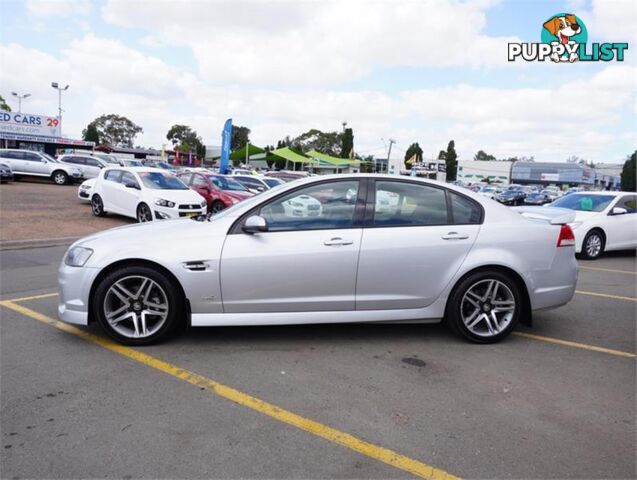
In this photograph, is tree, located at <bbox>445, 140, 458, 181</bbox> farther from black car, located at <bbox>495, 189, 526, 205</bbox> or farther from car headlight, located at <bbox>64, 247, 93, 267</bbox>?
car headlight, located at <bbox>64, 247, 93, 267</bbox>

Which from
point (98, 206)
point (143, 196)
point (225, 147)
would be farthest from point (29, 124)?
point (143, 196)

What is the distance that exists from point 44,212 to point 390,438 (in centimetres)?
1389

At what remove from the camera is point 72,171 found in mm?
24812

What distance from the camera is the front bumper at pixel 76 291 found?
13.9ft

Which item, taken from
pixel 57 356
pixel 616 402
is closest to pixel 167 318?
pixel 57 356

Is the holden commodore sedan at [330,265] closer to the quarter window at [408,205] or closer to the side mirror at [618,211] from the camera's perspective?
the quarter window at [408,205]

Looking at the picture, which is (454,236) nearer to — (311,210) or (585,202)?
(311,210)

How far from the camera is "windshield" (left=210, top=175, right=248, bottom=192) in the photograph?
624 inches

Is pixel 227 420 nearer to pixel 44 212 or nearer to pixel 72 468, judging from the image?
pixel 72 468

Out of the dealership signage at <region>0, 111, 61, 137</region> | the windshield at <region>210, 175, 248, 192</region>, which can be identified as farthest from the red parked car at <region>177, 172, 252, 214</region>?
the dealership signage at <region>0, 111, 61, 137</region>

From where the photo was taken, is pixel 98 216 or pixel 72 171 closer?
pixel 98 216

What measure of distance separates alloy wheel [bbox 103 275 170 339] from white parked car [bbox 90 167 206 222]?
27.5 feet

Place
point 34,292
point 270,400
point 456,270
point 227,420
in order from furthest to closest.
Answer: point 34,292
point 456,270
point 270,400
point 227,420

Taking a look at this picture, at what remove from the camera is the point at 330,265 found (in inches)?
169
